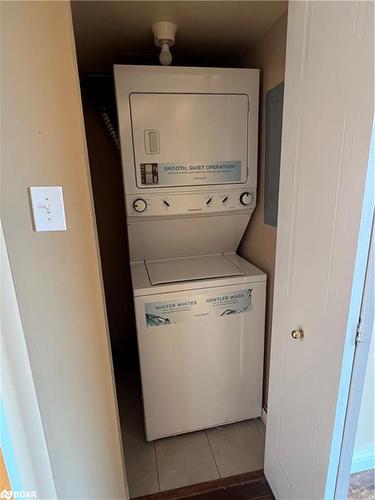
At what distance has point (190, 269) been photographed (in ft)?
5.45

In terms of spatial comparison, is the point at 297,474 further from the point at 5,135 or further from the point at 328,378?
the point at 5,135

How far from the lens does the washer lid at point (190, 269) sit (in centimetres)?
154

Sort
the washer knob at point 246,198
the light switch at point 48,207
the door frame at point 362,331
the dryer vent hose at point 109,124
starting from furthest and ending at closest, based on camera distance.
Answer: the dryer vent hose at point 109,124
the washer knob at point 246,198
the light switch at point 48,207
the door frame at point 362,331

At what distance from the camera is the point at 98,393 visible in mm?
1054

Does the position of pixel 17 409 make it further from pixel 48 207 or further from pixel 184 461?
pixel 184 461

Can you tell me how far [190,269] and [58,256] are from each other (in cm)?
88

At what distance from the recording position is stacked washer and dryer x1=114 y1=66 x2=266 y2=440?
142 centimetres

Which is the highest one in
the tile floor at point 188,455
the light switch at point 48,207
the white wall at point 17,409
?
the light switch at point 48,207

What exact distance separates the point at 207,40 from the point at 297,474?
80.2 inches

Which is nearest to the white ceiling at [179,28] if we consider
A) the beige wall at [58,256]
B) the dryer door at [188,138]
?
the dryer door at [188,138]

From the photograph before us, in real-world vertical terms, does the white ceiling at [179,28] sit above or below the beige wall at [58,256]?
above

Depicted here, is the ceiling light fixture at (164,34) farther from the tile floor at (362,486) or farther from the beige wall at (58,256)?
the tile floor at (362,486)

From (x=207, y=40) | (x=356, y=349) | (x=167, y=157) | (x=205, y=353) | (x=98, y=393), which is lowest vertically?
(x=205, y=353)

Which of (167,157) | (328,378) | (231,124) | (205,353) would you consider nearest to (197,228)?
(167,157)
